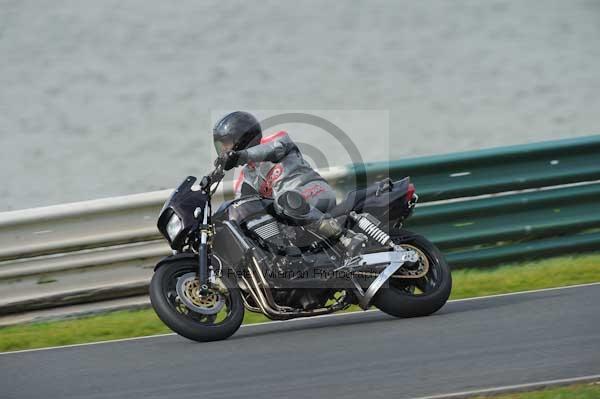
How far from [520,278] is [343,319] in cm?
181

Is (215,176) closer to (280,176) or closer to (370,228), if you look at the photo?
(280,176)

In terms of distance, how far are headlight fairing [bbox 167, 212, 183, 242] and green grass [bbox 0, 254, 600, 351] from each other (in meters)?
1.15

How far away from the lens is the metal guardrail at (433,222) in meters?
7.98

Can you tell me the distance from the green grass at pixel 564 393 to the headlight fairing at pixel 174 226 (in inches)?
96.6

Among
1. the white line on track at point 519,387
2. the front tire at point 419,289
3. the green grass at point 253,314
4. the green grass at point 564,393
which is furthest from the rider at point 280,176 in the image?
the green grass at point 564,393

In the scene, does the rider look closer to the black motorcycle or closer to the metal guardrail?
the black motorcycle

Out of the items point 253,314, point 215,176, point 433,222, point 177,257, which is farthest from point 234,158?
point 433,222

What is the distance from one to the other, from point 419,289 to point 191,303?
4.80 ft

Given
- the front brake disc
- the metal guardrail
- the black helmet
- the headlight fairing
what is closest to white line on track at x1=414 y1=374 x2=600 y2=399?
the front brake disc

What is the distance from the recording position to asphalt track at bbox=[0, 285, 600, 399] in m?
4.63

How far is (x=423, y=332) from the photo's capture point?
5.81 meters

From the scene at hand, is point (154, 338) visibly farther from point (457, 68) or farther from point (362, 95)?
point (457, 68)

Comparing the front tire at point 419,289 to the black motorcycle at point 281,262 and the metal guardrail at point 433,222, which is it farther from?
the metal guardrail at point 433,222

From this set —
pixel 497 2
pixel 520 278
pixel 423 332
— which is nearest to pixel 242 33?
pixel 497 2
